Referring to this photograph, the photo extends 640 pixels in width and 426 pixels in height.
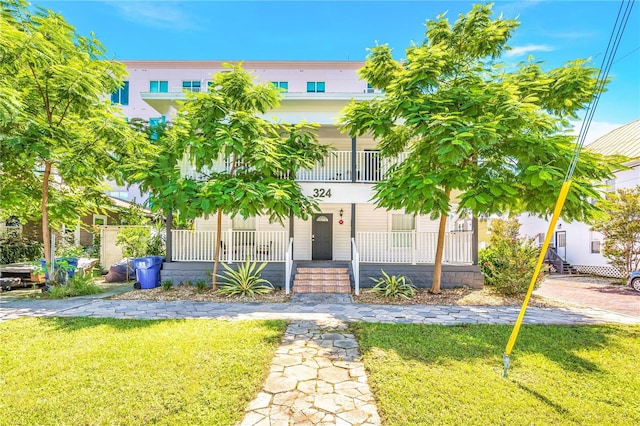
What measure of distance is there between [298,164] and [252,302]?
13.2 ft

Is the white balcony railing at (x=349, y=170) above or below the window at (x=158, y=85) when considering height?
below

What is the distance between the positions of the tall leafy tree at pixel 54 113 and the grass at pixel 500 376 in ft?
27.6

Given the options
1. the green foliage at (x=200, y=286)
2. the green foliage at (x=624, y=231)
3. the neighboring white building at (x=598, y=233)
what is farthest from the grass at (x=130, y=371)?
the neighboring white building at (x=598, y=233)

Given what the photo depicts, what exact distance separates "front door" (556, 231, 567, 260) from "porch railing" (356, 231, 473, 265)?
12.5 meters

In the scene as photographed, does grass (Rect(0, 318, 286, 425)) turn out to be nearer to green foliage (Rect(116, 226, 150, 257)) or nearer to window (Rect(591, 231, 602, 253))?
green foliage (Rect(116, 226, 150, 257))

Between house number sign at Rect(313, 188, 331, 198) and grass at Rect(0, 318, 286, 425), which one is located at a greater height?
house number sign at Rect(313, 188, 331, 198)

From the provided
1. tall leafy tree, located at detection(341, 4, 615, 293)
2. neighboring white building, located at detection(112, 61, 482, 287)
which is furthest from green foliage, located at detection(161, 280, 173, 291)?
tall leafy tree, located at detection(341, 4, 615, 293)

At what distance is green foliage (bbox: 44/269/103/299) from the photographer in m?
9.14

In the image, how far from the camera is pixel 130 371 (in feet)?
13.6

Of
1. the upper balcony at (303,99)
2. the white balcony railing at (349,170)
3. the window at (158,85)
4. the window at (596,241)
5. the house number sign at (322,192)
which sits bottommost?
the window at (596,241)

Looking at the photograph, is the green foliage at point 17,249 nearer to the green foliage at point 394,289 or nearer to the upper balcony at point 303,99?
the upper balcony at point 303,99

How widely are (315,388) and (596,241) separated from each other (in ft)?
64.7

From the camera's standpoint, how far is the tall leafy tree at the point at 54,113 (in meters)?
7.83

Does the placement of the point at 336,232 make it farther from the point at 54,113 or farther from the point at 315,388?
the point at 315,388
